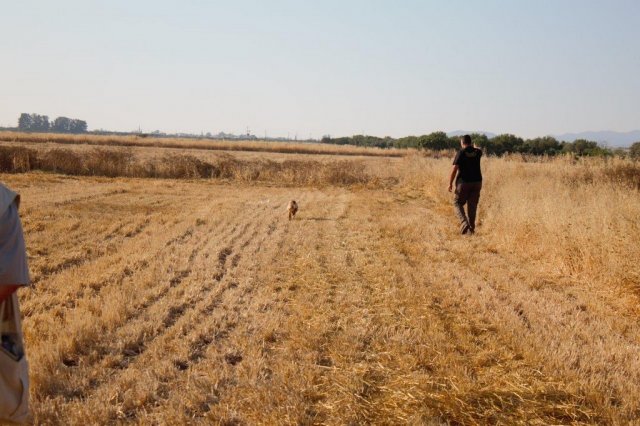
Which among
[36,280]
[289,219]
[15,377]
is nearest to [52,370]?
[15,377]

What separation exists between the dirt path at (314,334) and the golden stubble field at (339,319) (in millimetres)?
23

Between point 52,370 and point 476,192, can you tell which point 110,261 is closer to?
point 52,370

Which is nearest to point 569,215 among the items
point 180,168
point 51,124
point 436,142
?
point 180,168

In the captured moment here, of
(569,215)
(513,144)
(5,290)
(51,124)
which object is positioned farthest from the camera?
(51,124)

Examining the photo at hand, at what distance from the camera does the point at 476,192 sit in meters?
10.3

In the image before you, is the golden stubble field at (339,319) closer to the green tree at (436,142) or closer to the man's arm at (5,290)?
the man's arm at (5,290)

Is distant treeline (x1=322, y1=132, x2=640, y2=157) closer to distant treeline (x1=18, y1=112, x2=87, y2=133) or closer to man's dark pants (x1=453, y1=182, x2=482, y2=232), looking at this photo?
man's dark pants (x1=453, y1=182, x2=482, y2=232)

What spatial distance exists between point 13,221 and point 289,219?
1009cm

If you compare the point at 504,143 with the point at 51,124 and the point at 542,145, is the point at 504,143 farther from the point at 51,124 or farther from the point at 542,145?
the point at 51,124

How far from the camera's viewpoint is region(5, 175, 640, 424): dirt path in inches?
144

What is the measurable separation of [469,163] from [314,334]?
6.72m

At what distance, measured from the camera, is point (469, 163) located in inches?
404

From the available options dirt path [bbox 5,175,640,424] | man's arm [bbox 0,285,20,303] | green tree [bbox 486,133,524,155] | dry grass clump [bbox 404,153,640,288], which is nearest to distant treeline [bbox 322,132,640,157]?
green tree [bbox 486,133,524,155]

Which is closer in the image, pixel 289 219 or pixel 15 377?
pixel 15 377
